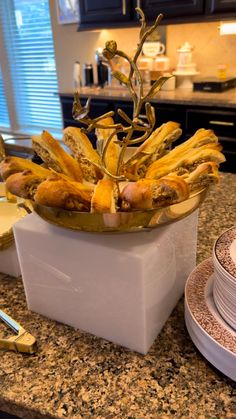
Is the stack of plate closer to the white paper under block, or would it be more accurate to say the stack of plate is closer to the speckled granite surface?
the speckled granite surface

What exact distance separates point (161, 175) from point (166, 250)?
0.13 meters

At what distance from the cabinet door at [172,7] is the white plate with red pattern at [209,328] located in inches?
94.2

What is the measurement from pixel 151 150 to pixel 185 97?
203 cm

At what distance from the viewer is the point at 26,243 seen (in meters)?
0.61

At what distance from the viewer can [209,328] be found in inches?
20.7

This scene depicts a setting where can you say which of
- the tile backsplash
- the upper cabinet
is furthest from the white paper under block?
the tile backsplash

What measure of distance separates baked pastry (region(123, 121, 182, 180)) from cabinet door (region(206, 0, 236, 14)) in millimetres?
2095

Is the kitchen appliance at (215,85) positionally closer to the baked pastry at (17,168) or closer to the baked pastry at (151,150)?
the baked pastry at (151,150)

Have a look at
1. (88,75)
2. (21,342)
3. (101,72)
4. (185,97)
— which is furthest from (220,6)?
(21,342)

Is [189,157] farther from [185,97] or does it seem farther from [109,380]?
[185,97]

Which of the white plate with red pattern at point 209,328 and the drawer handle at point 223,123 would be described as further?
the drawer handle at point 223,123

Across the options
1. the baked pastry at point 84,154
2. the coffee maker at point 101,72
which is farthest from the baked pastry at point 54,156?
the coffee maker at point 101,72

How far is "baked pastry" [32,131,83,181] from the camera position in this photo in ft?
2.09

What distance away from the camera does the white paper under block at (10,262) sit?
73 cm
